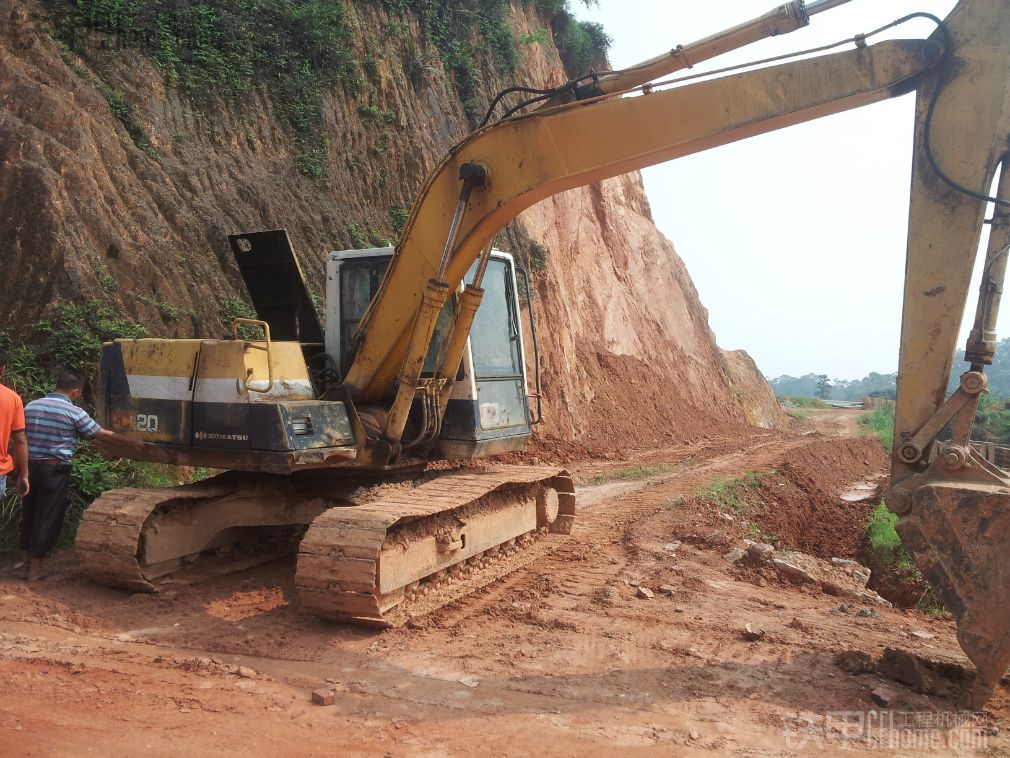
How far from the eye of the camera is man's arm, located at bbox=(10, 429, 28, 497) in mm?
5840

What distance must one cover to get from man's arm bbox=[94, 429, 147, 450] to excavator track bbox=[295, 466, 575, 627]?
5.76 ft

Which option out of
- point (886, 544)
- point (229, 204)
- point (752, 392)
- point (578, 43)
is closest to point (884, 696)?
point (886, 544)

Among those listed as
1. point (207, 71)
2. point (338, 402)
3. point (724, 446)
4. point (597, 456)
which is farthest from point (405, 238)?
point (724, 446)

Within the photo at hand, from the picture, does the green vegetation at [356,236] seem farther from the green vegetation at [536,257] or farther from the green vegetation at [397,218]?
the green vegetation at [536,257]

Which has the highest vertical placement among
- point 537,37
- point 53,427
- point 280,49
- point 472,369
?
point 537,37

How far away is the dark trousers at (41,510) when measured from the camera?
6238mm

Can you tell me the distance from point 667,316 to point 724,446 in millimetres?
8872

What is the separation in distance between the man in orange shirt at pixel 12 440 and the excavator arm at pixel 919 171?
9.39ft

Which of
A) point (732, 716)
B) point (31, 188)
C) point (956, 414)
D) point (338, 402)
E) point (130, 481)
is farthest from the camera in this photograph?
point (31, 188)

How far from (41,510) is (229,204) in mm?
7191

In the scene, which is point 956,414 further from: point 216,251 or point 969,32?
point 216,251

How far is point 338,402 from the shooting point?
6266 mm

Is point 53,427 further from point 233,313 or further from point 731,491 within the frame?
point 731,491

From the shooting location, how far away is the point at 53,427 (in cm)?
629
